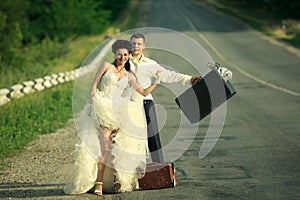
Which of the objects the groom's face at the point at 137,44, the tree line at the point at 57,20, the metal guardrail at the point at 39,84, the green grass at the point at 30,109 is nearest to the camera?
the groom's face at the point at 137,44

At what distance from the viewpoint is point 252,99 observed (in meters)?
16.3

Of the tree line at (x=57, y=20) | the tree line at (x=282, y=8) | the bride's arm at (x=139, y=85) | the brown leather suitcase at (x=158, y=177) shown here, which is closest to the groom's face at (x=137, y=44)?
the bride's arm at (x=139, y=85)

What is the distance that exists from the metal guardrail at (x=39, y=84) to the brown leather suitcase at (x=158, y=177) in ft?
29.1

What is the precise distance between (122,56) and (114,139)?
1.03m

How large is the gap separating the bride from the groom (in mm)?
107

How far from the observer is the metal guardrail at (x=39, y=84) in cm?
1683

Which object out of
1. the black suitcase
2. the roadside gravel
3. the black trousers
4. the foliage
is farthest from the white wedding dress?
the foliage

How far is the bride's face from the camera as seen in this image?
801 cm

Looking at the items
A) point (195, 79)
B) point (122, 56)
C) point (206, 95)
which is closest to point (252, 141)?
point (206, 95)

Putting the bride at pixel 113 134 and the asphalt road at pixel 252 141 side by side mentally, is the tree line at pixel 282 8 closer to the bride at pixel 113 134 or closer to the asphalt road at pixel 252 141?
the asphalt road at pixel 252 141

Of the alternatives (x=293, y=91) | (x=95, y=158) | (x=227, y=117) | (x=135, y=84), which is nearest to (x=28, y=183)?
(x=95, y=158)

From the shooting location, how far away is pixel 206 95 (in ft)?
27.3

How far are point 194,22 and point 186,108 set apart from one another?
147 ft

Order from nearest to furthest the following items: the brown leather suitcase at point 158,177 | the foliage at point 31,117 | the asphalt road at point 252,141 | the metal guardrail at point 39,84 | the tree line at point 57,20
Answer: the asphalt road at point 252,141
the brown leather suitcase at point 158,177
the foliage at point 31,117
the metal guardrail at point 39,84
the tree line at point 57,20
